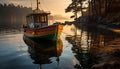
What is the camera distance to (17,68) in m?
14.2

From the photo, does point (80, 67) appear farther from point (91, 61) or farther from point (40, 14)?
point (40, 14)

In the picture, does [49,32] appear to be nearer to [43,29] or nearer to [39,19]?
[43,29]

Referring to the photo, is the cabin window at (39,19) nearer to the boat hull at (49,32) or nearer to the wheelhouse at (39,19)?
the wheelhouse at (39,19)

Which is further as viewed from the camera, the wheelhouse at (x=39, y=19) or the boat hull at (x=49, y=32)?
the wheelhouse at (x=39, y=19)

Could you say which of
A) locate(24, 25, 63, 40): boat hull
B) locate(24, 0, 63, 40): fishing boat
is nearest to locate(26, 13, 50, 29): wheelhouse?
locate(24, 0, 63, 40): fishing boat

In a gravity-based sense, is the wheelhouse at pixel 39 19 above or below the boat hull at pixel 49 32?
above

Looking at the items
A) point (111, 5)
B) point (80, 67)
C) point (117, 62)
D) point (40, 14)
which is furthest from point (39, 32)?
point (111, 5)

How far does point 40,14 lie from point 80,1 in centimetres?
5711

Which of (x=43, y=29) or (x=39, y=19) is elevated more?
(x=39, y=19)

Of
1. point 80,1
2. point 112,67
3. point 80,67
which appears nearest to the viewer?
point 112,67

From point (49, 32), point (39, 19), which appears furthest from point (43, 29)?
point (39, 19)

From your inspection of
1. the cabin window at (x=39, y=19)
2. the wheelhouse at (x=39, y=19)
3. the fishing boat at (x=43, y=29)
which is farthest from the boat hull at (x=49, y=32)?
the cabin window at (x=39, y=19)

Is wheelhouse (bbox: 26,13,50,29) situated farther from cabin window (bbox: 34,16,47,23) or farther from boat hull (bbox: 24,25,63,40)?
boat hull (bbox: 24,25,63,40)

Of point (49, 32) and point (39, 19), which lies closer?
point (49, 32)
